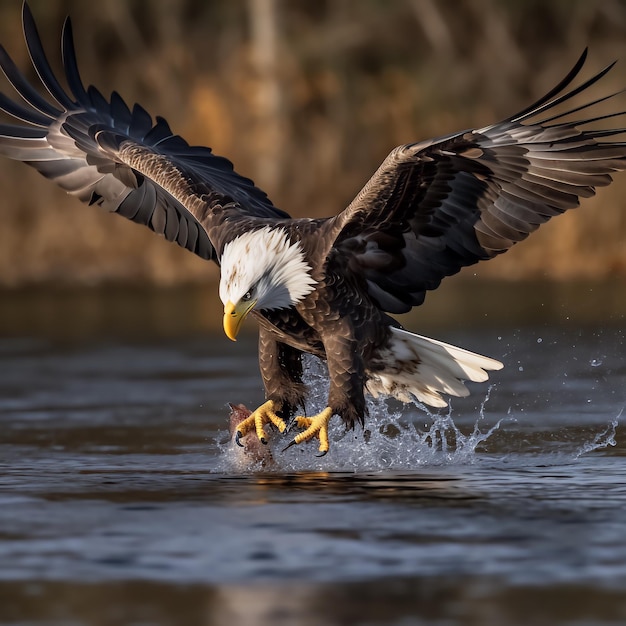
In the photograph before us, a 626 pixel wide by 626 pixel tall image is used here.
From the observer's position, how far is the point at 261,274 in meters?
7.15

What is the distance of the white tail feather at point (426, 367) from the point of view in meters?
7.78

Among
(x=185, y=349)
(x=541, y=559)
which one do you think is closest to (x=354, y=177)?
(x=185, y=349)

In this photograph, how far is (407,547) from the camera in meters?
5.45

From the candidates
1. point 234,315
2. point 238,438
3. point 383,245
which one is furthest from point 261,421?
point 383,245

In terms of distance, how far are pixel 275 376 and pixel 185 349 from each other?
557 centimetres

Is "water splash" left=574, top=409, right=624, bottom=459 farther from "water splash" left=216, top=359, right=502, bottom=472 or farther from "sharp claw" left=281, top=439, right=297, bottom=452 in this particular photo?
"sharp claw" left=281, top=439, right=297, bottom=452

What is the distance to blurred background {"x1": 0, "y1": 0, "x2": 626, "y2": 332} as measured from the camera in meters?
19.0

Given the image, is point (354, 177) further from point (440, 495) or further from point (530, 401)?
point (440, 495)

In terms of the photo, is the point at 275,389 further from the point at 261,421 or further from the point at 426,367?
the point at 426,367

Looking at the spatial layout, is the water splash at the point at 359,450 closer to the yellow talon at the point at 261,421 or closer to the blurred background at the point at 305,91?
the yellow talon at the point at 261,421

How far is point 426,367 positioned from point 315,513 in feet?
6.26

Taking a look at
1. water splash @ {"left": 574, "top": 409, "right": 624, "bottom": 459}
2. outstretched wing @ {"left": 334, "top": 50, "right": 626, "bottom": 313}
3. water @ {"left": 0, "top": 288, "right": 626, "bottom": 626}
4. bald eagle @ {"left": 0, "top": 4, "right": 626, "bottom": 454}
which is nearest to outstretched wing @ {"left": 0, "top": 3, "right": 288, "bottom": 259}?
bald eagle @ {"left": 0, "top": 4, "right": 626, "bottom": 454}

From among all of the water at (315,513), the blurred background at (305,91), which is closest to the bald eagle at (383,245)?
the water at (315,513)

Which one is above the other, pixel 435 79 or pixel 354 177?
pixel 435 79
